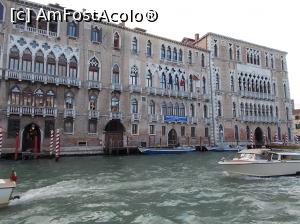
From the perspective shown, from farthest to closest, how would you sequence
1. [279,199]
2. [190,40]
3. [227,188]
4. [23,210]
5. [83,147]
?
[190,40]
[83,147]
[227,188]
[279,199]
[23,210]

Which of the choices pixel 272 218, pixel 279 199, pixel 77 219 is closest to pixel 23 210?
pixel 77 219

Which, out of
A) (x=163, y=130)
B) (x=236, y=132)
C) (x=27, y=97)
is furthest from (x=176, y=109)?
(x=27, y=97)

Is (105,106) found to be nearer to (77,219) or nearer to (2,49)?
(2,49)

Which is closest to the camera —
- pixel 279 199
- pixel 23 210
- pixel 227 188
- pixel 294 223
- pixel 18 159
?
pixel 294 223

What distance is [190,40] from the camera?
104 feet

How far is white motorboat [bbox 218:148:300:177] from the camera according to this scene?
10359 millimetres

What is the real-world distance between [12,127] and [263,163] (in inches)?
620

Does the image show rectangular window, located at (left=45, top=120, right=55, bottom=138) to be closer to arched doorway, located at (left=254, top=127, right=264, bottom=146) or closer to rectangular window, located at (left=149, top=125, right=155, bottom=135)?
rectangular window, located at (left=149, top=125, right=155, bottom=135)

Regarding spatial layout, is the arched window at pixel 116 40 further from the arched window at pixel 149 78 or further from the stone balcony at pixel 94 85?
the stone balcony at pixel 94 85

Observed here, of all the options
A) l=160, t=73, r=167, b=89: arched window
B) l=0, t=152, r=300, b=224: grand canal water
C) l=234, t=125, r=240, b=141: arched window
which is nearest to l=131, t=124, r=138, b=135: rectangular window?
l=160, t=73, r=167, b=89: arched window

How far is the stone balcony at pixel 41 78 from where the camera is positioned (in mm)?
18084

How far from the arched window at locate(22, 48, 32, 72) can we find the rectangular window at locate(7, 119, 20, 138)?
365 centimetres

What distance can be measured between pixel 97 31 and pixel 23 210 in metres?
18.8

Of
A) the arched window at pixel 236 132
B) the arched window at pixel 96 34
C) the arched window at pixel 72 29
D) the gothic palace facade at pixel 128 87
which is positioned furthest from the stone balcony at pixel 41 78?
the arched window at pixel 236 132
